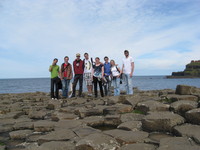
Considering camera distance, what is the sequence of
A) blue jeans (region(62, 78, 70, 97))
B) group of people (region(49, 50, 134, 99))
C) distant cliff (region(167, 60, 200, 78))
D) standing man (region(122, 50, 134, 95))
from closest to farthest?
standing man (region(122, 50, 134, 95)), group of people (region(49, 50, 134, 99)), blue jeans (region(62, 78, 70, 97)), distant cliff (region(167, 60, 200, 78))

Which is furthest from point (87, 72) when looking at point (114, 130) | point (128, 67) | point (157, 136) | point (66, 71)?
point (157, 136)

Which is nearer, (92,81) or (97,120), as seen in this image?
(97,120)

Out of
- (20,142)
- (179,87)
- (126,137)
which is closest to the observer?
(126,137)

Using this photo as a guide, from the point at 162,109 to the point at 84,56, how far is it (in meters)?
5.82

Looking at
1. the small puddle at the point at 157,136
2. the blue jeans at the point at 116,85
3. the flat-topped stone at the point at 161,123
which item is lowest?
the small puddle at the point at 157,136

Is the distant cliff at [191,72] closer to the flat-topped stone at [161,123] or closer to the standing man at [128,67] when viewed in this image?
the standing man at [128,67]

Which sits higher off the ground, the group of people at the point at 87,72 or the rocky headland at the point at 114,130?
the group of people at the point at 87,72

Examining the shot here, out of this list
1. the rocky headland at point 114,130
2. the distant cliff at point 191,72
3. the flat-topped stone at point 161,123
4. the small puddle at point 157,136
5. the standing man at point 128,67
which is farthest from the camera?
the distant cliff at point 191,72

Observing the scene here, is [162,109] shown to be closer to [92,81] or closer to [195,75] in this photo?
[92,81]

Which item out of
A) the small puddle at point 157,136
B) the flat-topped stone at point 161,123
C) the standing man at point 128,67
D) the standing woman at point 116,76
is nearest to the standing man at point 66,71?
the standing woman at point 116,76

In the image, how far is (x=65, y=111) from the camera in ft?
22.5

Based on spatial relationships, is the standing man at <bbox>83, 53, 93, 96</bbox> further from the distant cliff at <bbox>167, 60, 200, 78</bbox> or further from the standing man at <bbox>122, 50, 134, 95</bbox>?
the distant cliff at <bbox>167, 60, 200, 78</bbox>

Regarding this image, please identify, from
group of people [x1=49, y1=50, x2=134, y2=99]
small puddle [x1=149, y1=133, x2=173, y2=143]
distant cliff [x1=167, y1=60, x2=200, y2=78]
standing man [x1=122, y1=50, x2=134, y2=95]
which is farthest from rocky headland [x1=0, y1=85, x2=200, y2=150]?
distant cliff [x1=167, y1=60, x2=200, y2=78]

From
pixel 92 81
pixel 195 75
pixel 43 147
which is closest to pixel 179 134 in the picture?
pixel 43 147
